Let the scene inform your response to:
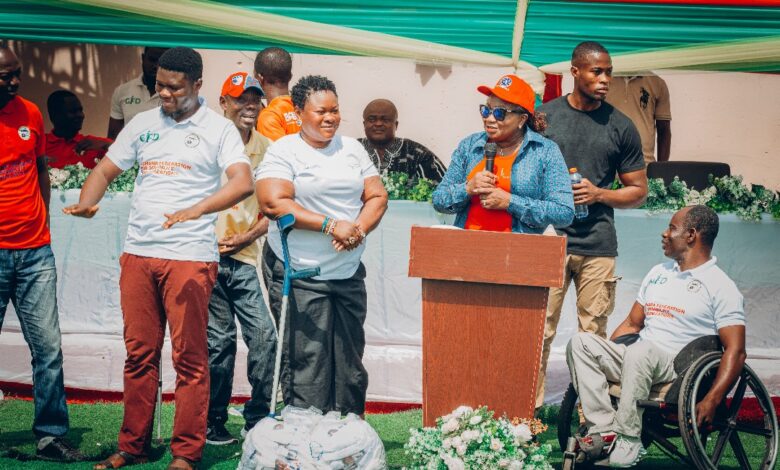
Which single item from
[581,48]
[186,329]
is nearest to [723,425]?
[581,48]

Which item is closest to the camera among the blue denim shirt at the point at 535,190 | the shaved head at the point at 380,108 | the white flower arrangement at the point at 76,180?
the blue denim shirt at the point at 535,190

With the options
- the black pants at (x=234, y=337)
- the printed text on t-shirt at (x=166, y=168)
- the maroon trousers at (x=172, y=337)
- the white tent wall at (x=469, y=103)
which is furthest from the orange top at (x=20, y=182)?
the white tent wall at (x=469, y=103)

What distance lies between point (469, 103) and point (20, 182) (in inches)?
196

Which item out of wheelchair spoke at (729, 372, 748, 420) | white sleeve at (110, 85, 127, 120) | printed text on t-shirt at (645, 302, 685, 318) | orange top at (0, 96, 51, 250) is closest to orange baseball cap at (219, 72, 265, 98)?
orange top at (0, 96, 51, 250)

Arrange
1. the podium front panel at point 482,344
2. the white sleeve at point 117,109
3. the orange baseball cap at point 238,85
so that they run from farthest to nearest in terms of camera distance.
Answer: the white sleeve at point 117,109
the orange baseball cap at point 238,85
the podium front panel at point 482,344

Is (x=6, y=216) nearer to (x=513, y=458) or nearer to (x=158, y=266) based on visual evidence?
(x=158, y=266)

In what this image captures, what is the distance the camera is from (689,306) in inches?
217

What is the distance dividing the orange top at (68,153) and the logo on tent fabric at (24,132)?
166 cm

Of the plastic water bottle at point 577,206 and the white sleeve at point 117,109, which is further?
the white sleeve at point 117,109

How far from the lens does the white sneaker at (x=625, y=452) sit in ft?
17.4

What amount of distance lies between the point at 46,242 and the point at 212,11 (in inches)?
78.6

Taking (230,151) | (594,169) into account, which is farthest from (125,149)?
(594,169)

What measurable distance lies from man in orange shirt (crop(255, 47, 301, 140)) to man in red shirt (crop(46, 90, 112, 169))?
5.00 ft

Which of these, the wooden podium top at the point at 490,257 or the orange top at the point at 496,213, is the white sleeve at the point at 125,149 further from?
the orange top at the point at 496,213
